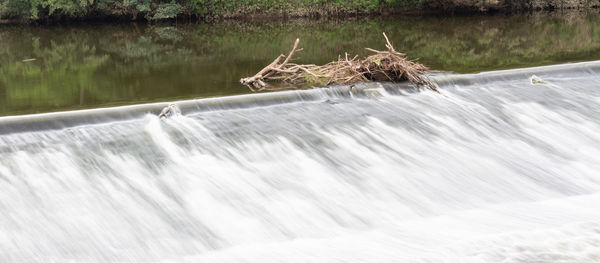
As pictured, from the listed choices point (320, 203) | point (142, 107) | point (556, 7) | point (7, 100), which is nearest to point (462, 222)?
point (320, 203)

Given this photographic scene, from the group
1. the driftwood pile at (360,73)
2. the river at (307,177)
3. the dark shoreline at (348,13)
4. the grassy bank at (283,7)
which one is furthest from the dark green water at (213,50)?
the dark shoreline at (348,13)

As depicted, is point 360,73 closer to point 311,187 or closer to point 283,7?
point 311,187

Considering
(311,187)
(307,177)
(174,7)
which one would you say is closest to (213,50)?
(307,177)

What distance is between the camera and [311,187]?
7.32m

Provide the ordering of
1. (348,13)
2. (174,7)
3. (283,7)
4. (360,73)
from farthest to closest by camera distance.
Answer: (348,13) → (283,7) → (174,7) → (360,73)

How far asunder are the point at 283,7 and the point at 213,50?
1315cm

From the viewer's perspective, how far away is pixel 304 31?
2223cm

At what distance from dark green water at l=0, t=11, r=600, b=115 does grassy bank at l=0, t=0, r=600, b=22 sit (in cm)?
164

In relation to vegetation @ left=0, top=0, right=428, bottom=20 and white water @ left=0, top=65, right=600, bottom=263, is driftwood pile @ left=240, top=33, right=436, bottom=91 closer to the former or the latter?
white water @ left=0, top=65, right=600, bottom=263

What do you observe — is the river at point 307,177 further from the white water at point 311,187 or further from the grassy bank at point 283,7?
the grassy bank at point 283,7

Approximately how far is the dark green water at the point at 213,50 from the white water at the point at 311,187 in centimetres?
194

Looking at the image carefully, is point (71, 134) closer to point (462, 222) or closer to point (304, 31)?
point (462, 222)

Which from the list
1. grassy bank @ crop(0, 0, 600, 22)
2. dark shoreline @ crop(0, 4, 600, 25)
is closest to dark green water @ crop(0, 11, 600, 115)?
grassy bank @ crop(0, 0, 600, 22)

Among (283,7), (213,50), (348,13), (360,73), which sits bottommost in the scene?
(348,13)
